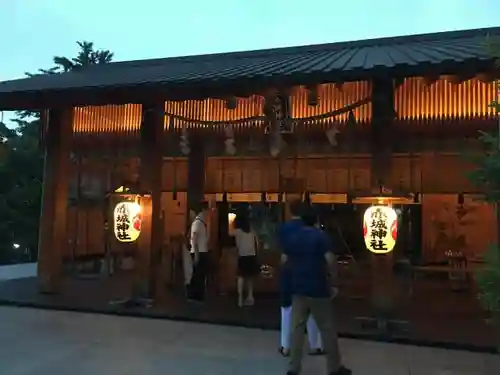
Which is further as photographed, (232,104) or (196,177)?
(196,177)

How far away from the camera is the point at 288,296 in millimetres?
5668

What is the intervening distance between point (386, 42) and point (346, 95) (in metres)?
2.93

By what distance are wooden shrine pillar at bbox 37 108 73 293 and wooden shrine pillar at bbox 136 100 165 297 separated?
1676mm

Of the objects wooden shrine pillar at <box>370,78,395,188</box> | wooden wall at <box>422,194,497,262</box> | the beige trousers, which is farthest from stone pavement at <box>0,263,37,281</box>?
wooden wall at <box>422,194,497,262</box>

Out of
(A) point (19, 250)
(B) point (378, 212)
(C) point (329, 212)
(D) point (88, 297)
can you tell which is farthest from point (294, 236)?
(A) point (19, 250)

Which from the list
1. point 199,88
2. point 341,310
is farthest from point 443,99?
point 199,88

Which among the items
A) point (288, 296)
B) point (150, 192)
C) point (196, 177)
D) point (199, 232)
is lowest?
point (288, 296)

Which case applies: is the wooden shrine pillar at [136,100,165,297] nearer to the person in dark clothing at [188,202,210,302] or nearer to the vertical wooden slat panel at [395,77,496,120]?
the person in dark clothing at [188,202,210,302]

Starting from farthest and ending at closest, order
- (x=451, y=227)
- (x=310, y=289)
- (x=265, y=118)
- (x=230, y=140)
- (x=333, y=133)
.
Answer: (x=451, y=227)
(x=230, y=140)
(x=265, y=118)
(x=333, y=133)
(x=310, y=289)

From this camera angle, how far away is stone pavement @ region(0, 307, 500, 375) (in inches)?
228

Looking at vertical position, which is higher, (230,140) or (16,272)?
(230,140)

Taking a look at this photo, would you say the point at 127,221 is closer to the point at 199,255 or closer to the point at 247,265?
the point at 199,255

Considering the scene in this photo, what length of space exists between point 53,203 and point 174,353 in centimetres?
497

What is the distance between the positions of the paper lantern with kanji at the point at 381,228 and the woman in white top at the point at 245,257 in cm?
240
